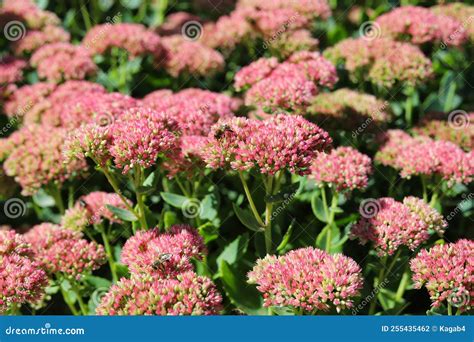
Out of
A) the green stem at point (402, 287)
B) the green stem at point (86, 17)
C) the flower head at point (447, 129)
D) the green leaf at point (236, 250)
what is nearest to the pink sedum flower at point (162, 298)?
the green leaf at point (236, 250)

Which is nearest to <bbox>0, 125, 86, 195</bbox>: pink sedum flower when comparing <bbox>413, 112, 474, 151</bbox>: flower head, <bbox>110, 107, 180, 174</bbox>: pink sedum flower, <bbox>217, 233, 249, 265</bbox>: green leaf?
<bbox>110, 107, 180, 174</bbox>: pink sedum flower

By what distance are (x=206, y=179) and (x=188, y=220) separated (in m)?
0.34

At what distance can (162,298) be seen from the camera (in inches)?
99.3

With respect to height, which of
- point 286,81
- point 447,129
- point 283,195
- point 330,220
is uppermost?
point 286,81

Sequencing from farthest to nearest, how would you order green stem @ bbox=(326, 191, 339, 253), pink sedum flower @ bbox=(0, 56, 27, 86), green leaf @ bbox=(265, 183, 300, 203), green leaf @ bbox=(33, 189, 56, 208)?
1. pink sedum flower @ bbox=(0, 56, 27, 86)
2. green leaf @ bbox=(33, 189, 56, 208)
3. green stem @ bbox=(326, 191, 339, 253)
4. green leaf @ bbox=(265, 183, 300, 203)

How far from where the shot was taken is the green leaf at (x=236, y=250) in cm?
351

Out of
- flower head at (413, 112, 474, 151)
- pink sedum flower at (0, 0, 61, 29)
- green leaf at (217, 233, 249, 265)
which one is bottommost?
green leaf at (217, 233, 249, 265)

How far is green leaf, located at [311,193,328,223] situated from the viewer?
3.59 m

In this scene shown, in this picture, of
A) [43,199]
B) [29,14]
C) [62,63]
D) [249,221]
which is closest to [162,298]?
[249,221]

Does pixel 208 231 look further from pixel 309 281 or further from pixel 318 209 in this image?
pixel 309 281

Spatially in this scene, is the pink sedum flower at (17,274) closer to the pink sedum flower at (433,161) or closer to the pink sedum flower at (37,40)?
the pink sedum flower at (433,161)

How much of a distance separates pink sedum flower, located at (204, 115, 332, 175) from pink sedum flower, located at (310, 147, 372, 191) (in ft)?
1.28

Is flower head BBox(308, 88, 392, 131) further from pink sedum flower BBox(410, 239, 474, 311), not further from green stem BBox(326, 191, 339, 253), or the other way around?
pink sedum flower BBox(410, 239, 474, 311)

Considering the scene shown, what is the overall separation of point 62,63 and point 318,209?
101 inches
